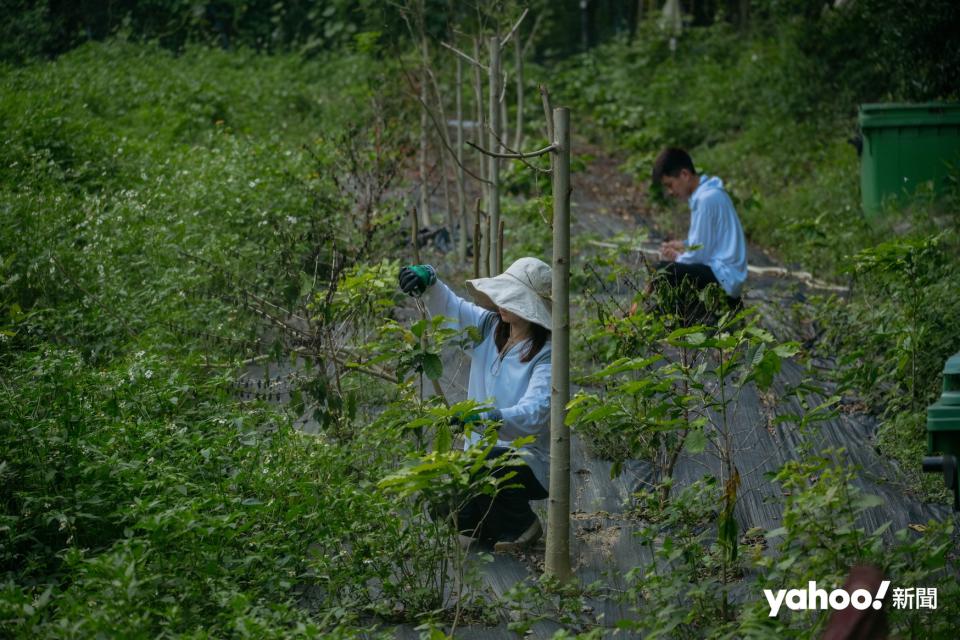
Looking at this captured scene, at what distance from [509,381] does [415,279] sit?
1.76 ft

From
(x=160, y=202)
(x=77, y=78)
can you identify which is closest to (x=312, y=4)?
(x=77, y=78)

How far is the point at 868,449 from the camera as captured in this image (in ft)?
16.6

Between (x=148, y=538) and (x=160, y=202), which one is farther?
(x=160, y=202)

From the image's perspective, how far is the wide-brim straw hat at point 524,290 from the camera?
416cm

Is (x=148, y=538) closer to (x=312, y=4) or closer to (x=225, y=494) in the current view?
(x=225, y=494)

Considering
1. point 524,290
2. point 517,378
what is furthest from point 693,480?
point 524,290

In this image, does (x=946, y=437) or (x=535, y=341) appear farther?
(x=535, y=341)

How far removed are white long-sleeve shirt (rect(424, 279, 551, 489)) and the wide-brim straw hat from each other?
5.5 inches

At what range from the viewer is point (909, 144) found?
28.6 feet

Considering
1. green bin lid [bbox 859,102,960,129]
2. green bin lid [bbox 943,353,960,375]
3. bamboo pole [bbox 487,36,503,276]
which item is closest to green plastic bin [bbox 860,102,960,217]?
green bin lid [bbox 859,102,960,129]

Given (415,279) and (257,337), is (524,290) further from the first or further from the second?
(257,337)

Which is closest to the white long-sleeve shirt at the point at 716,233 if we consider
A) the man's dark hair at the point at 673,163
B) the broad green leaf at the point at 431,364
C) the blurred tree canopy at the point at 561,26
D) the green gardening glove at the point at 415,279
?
the man's dark hair at the point at 673,163

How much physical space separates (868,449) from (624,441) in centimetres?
117

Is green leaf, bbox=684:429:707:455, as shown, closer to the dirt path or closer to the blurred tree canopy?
the dirt path
